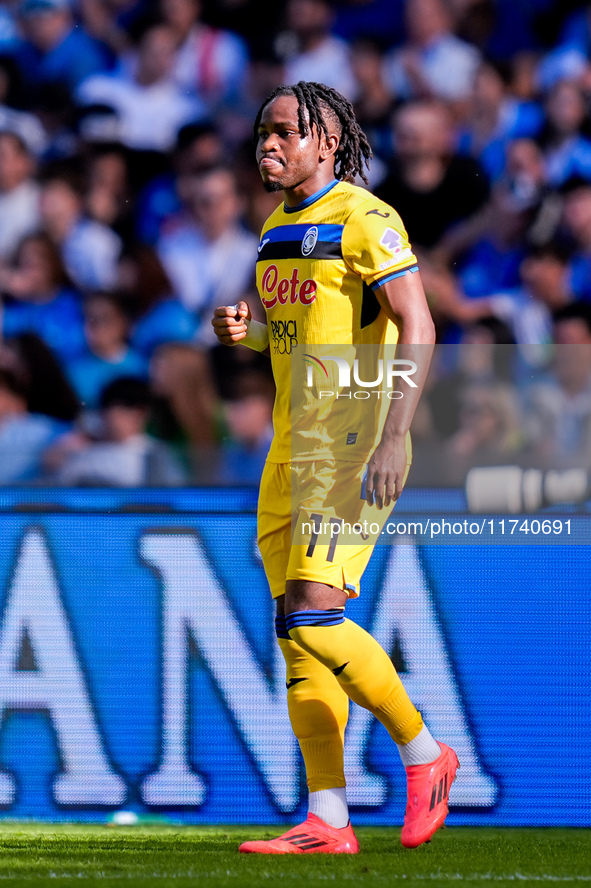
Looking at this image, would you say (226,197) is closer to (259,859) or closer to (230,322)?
(230,322)

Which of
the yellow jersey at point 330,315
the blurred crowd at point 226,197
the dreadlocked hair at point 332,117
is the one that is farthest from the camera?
the blurred crowd at point 226,197

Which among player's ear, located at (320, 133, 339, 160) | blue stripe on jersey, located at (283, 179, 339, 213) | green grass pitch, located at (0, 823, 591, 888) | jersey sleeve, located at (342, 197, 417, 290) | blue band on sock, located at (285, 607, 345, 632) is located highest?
player's ear, located at (320, 133, 339, 160)

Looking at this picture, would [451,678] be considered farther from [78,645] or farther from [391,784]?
[78,645]

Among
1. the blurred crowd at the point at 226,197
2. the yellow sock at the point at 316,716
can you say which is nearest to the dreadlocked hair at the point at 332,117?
the yellow sock at the point at 316,716

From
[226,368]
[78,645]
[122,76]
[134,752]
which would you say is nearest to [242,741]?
[134,752]

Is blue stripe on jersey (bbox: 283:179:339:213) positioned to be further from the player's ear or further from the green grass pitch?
the green grass pitch

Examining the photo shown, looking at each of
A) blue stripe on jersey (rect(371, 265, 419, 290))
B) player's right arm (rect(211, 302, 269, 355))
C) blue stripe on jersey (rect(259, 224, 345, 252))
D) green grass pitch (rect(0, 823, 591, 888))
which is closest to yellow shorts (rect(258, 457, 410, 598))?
player's right arm (rect(211, 302, 269, 355))

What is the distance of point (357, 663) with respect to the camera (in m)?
2.76

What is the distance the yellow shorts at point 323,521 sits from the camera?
2.75m

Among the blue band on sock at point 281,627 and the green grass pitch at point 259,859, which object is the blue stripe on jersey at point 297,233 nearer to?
the blue band on sock at point 281,627

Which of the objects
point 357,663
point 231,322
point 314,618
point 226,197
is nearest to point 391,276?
point 231,322

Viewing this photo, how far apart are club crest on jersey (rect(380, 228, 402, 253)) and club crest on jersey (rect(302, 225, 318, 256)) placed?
0.63ft

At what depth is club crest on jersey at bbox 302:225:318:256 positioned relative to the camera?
2.85 m

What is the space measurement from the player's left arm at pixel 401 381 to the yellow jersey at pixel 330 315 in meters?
0.06
